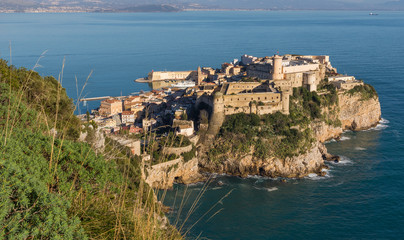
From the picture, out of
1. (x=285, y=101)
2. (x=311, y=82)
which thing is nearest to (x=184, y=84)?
(x=311, y=82)

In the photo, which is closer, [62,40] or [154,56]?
[154,56]

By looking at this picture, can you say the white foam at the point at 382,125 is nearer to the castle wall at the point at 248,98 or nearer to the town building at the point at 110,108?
the castle wall at the point at 248,98

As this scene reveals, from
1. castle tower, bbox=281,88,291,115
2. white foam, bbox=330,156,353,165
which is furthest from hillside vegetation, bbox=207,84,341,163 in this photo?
white foam, bbox=330,156,353,165

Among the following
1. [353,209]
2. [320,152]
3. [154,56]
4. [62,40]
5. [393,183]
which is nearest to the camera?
[353,209]

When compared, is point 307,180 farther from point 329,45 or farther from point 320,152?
point 329,45

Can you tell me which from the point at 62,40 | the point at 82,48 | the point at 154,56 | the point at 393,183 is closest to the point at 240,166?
the point at 393,183

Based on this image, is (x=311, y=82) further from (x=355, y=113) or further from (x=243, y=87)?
(x=243, y=87)

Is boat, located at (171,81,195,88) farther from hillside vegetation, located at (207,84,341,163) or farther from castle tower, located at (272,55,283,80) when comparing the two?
hillside vegetation, located at (207,84,341,163)

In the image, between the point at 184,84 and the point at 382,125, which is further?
the point at 184,84
